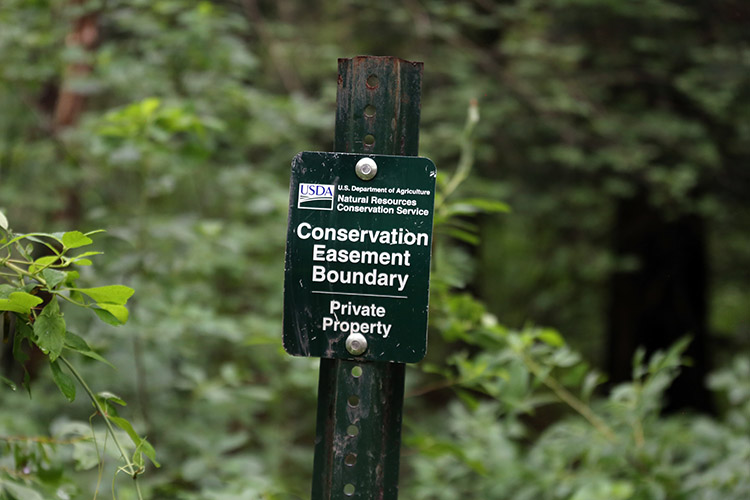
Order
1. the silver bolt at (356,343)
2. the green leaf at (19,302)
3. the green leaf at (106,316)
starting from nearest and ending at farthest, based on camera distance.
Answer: the green leaf at (19,302), the green leaf at (106,316), the silver bolt at (356,343)

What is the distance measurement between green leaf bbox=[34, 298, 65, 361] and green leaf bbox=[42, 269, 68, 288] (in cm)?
3

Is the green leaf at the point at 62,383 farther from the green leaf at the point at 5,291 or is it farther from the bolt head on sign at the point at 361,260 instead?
the bolt head on sign at the point at 361,260

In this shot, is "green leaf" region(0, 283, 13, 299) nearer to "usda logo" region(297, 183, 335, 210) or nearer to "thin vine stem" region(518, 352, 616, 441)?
"usda logo" region(297, 183, 335, 210)

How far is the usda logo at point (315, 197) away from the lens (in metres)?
1.27

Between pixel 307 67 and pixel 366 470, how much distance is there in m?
4.03

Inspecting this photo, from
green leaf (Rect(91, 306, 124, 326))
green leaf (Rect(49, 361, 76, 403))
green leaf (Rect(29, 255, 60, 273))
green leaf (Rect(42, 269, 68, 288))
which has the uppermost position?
green leaf (Rect(29, 255, 60, 273))

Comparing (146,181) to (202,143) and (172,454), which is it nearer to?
(202,143)

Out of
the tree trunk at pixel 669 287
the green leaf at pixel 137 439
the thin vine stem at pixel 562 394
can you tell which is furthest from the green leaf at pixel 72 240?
the tree trunk at pixel 669 287

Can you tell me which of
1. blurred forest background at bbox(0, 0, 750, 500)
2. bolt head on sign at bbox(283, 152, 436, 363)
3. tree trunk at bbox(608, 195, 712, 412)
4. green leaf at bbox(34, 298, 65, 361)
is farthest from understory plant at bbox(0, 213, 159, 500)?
tree trunk at bbox(608, 195, 712, 412)

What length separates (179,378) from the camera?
10.4 feet

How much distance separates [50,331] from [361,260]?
0.51 metres

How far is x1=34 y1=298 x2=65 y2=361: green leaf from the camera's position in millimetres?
1044

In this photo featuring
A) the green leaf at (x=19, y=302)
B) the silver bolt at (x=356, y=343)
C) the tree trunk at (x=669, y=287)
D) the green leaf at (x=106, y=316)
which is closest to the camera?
the green leaf at (x=19, y=302)

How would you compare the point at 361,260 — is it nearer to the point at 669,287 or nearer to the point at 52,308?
the point at 52,308
